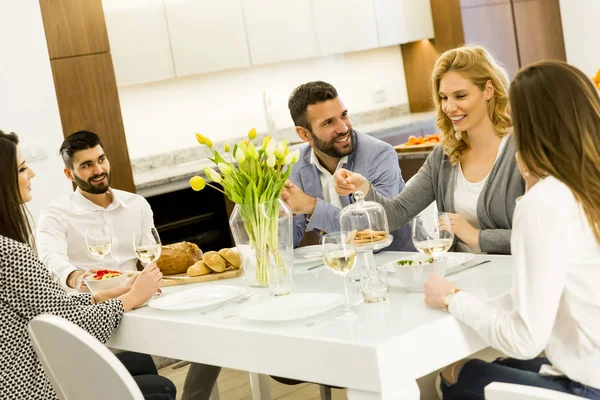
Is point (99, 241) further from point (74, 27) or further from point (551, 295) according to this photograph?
point (74, 27)

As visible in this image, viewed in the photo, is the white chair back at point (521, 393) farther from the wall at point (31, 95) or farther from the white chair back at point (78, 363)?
the wall at point (31, 95)

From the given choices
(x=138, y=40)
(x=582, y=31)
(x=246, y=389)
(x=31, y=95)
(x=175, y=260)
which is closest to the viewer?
(x=175, y=260)

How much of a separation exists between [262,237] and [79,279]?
0.77 meters

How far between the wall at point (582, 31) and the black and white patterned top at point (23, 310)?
19.8ft

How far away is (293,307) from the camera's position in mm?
2051

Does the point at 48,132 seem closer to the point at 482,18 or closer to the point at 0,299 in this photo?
the point at 0,299

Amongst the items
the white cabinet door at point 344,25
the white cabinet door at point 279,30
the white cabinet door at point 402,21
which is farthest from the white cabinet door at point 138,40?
the white cabinet door at point 402,21

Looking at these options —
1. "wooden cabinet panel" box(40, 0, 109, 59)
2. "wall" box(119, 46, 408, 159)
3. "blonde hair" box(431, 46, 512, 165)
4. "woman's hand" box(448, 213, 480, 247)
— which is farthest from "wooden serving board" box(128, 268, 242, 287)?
"wall" box(119, 46, 408, 159)

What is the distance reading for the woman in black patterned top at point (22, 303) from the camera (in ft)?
6.91

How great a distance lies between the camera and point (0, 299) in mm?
2109

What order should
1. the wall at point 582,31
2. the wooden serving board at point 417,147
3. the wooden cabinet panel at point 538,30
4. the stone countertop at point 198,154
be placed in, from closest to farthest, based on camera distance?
the wooden serving board at point 417,147, the stone countertop at point 198,154, the wooden cabinet panel at point 538,30, the wall at point 582,31

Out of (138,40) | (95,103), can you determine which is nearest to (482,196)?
(95,103)

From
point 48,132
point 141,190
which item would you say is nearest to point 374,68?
point 141,190

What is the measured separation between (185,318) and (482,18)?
5.08 metres
